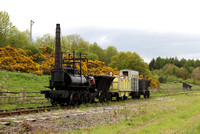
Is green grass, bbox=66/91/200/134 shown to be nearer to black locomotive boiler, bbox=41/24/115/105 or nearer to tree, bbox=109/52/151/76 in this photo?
black locomotive boiler, bbox=41/24/115/105

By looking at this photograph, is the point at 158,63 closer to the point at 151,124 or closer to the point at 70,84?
the point at 70,84

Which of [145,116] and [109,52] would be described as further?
[109,52]

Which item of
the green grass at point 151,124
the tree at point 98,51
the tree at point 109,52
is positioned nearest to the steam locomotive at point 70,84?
the green grass at point 151,124

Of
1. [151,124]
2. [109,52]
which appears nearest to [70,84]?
[151,124]

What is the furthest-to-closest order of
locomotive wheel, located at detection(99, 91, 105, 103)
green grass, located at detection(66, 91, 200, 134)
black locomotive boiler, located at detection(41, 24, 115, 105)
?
locomotive wheel, located at detection(99, 91, 105, 103) → black locomotive boiler, located at detection(41, 24, 115, 105) → green grass, located at detection(66, 91, 200, 134)

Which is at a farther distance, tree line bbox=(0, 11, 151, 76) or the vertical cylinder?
tree line bbox=(0, 11, 151, 76)

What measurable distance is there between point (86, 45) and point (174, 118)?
208 feet

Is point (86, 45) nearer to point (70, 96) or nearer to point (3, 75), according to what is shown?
point (3, 75)

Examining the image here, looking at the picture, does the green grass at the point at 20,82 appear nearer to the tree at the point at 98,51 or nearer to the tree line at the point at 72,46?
the tree line at the point at 72,46

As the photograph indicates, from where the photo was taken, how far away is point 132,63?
51875 millimetres

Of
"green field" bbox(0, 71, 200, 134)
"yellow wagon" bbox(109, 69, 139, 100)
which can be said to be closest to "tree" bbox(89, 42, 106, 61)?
"green field" bbox(0, 71, 200, 134)

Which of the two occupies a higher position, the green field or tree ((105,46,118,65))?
tree ((105,46,118,65))

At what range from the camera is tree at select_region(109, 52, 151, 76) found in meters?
51.1

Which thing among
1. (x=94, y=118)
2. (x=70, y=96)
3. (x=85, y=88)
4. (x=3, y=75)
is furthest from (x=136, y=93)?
(x=94, y=118)
